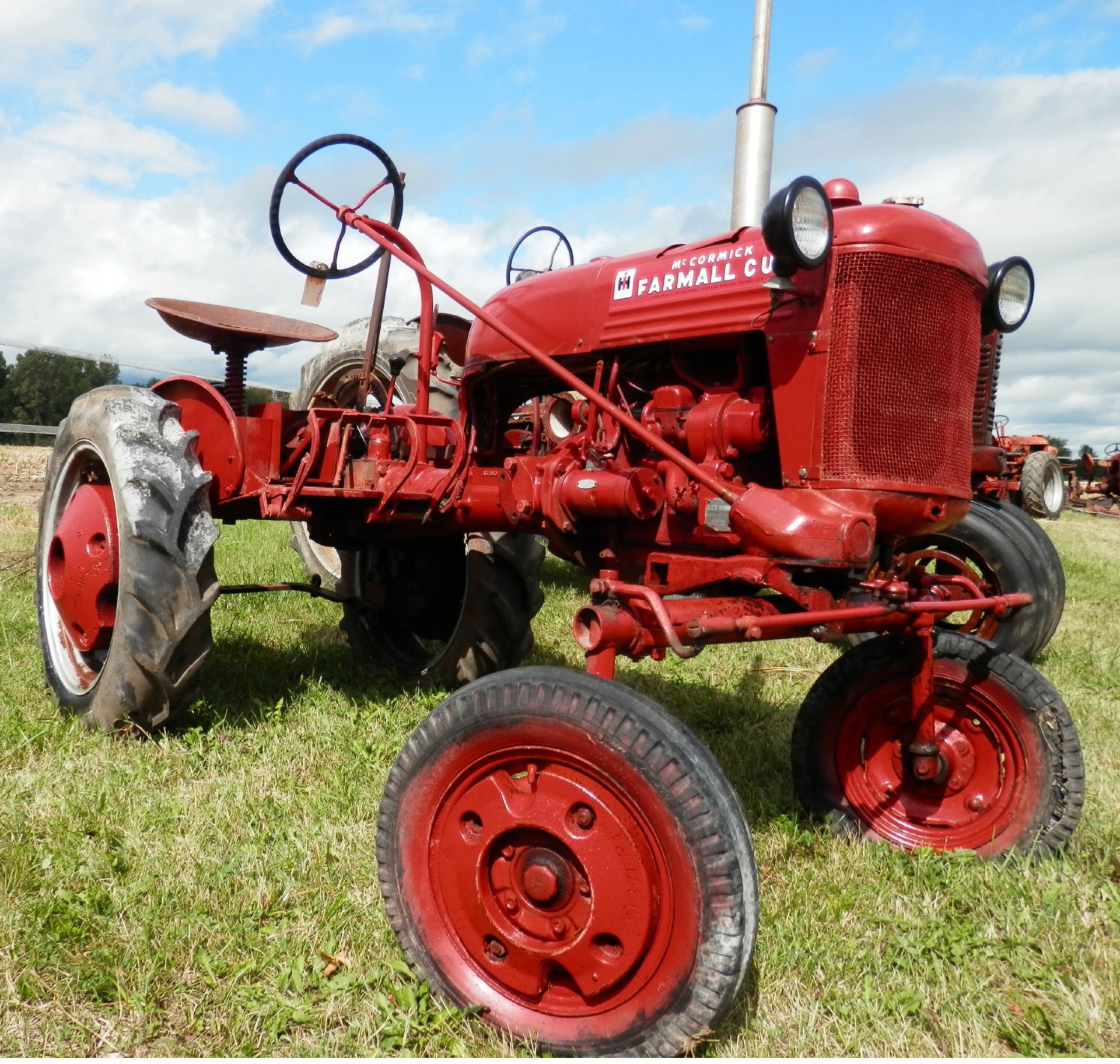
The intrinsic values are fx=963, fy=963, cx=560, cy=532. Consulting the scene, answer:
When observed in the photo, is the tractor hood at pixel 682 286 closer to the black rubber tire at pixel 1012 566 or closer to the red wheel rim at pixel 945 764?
the red wheel rim at pixel 945 764

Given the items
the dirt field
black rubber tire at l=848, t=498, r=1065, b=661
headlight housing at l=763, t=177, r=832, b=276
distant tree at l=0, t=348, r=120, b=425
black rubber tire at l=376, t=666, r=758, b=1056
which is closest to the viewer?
black rubber tire at l=376, t=666, r=758, b=1056

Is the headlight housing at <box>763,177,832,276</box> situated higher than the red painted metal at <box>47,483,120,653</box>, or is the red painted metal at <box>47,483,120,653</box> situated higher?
the headlight housing at <box>763,177,832,276</box>

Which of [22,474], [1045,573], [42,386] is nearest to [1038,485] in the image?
[1045,573]

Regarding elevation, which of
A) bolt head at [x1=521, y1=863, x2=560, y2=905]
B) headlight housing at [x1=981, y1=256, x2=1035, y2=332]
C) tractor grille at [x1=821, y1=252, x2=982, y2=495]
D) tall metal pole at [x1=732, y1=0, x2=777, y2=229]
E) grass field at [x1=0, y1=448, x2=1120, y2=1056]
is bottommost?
grass field at [x1=0, y1=448, x2=1120, y2=1056]

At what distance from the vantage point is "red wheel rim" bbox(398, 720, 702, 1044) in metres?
1.81

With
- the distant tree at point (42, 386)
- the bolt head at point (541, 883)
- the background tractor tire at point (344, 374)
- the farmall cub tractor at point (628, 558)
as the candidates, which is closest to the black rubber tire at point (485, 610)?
the farmall cub tractor at point (628, 558)

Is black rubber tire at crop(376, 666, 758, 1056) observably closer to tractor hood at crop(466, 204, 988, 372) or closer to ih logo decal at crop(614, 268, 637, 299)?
tractor hood at crop(466, 204, 988, 372)

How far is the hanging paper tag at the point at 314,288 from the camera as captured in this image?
3709mm

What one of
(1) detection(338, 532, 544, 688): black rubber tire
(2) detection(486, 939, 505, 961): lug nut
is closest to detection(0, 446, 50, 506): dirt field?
(1) detection(338, 532, 544, 688): black rubber tire

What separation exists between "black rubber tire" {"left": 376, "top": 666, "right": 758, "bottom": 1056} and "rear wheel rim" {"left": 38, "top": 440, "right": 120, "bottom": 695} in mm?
1749

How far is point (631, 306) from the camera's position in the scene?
9.84ft

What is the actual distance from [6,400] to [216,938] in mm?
42570

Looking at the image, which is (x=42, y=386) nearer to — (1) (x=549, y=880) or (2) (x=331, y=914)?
(2) (x=331, y=914)

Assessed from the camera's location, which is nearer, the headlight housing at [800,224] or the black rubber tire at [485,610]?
the headlight housing at [800,224]
